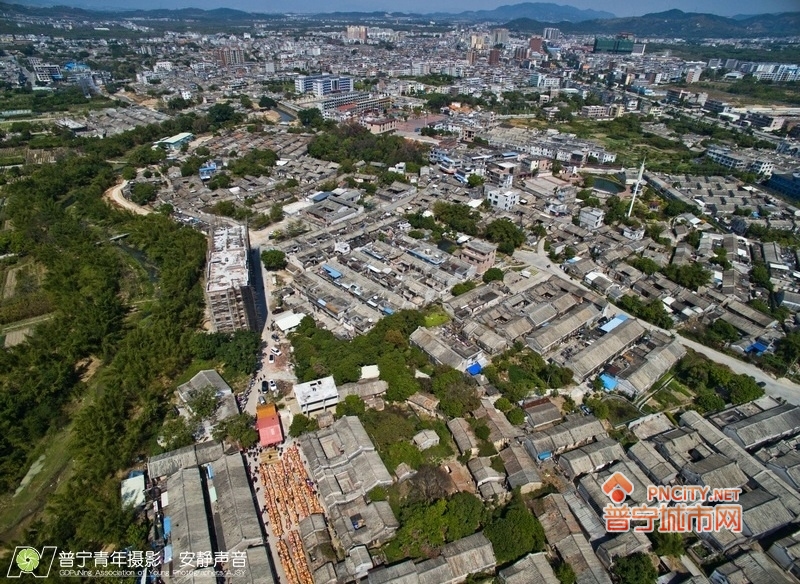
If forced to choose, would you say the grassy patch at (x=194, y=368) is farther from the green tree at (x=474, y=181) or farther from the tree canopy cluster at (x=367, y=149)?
the tree canopy cluster at (x=367, y=149)

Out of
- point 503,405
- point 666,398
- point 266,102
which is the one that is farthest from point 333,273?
point 266,102

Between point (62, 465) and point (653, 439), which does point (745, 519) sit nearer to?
point (653, 439)

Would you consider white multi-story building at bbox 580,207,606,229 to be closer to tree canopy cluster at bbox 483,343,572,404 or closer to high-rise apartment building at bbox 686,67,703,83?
tree canopy cluster at bbox 483,343,572,404

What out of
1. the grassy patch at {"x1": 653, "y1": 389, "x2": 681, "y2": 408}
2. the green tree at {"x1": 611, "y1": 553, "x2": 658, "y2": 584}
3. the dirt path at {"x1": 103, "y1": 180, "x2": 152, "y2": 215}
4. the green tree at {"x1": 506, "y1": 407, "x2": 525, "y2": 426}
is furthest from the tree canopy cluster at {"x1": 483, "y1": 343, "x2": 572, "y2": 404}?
the dirt path at {"x1": 103, "y1": 180, "x2": 152, "y2": 215}

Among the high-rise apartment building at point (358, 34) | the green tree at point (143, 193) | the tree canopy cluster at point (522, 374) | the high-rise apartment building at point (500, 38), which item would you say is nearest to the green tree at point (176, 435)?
the tree canopy cluster at point (522, 374)

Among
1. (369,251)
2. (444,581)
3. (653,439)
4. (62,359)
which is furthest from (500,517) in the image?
(62,359)

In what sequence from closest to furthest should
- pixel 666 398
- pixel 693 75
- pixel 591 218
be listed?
1. pixel 666 398
2. pixel 591 218
3. pixel 693 75

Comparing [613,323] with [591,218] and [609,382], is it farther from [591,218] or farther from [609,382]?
[591,218]
